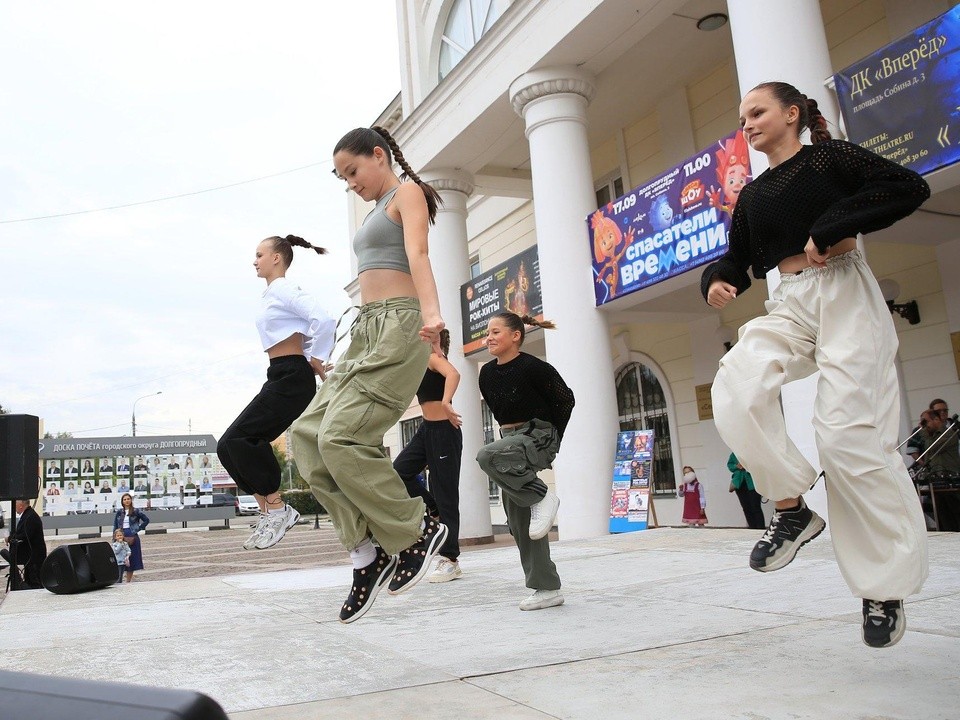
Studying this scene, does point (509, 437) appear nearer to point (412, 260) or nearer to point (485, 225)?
point (412, 260)

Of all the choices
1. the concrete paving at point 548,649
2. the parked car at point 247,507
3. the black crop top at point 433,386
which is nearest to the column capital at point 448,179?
the black crop top at point 433,386

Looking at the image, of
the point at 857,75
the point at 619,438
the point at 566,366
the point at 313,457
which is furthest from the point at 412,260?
the point at 619,438

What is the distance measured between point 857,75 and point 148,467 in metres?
26.9

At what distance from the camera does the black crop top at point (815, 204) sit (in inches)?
91.3

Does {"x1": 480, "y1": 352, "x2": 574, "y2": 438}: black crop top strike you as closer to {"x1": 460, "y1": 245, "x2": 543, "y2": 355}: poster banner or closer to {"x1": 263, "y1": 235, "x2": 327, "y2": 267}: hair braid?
{"x1": 263, "y1": 235, "x2": 327, "y2": 267}: hair braid

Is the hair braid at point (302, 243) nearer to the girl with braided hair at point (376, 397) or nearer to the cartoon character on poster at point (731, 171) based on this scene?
the girl with braided hair at point (376, 397)

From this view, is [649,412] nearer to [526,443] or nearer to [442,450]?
[442,450]

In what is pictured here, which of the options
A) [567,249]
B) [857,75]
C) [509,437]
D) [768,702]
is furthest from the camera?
[567,249]

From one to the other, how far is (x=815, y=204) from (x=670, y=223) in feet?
25.4

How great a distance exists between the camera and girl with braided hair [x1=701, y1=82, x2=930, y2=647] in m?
2.20

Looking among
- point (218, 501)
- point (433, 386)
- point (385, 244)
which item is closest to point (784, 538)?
point (385, 244)

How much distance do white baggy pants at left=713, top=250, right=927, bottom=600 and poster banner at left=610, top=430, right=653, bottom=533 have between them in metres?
8.34

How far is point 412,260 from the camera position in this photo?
3.09m

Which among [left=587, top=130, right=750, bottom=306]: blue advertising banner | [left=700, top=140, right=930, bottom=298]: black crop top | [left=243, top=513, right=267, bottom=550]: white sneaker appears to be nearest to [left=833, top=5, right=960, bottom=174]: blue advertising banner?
[left=587, top=130, right=750, bottom=306]: blue advertising banner
